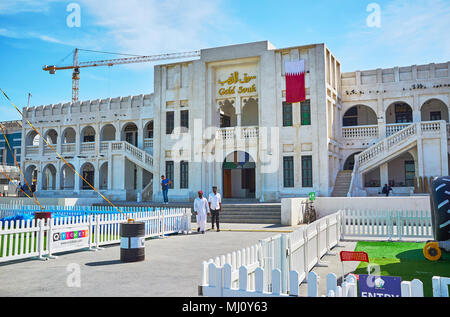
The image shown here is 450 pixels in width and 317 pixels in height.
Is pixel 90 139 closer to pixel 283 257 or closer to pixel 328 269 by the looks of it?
pixel 328 269

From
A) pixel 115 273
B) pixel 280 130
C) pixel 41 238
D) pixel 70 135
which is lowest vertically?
pixel 115 273

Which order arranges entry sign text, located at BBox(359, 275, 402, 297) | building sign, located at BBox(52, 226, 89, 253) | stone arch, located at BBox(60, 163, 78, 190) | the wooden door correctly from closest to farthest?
entry sign text, located at BBox(359, 275, 402, 297)
building sign, located at BBox(52, 226, 89, 253)
the wooden door
stone arch, located at BBox(60, 163, 78, 190)

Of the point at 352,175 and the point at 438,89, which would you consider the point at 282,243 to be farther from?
the point at 438,89

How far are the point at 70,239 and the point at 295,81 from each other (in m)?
19.6

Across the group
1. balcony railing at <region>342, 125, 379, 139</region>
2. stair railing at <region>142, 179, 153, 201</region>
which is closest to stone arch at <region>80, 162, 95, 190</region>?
stair railing at <region>142, 179, 153, 201</region>

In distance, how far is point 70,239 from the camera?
37.0ft

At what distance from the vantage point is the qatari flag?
26.8 m

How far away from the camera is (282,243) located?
Result: 693 cm

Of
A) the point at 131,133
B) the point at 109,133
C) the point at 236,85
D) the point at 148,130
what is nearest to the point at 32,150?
the point at 109,133

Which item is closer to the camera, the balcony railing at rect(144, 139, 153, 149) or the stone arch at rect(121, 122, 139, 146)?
the balcony railing at rect(144, 139, 153, 149)

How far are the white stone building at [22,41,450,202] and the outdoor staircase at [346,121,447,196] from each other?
0.07 m

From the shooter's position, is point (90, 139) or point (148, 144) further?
point (90, 139)

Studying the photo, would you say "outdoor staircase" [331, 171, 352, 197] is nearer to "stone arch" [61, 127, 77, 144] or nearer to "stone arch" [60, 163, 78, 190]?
"stone arch" [60, 163, 78, 190]
